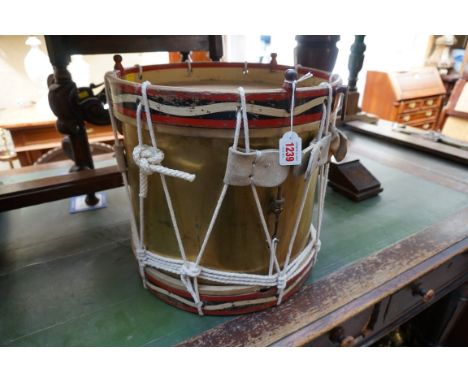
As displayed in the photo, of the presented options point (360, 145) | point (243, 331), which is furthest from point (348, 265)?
point (360, 145)

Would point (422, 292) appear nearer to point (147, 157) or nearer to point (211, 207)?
point (211, 207)

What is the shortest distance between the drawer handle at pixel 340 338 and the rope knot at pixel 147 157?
47cm

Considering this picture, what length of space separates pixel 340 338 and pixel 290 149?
42 centimetres

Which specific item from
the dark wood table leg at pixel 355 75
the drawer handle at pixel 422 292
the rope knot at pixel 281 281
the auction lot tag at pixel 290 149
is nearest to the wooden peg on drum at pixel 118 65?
the auction lot tag at pixel 290 149

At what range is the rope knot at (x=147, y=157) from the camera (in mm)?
A: 532

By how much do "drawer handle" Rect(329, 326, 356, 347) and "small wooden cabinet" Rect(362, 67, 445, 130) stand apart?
248 cm

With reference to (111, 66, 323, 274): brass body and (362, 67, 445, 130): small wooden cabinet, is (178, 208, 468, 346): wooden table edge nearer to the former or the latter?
(111, 66, 323, 274): brass body

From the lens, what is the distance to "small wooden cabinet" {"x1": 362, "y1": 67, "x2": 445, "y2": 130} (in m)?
2.74

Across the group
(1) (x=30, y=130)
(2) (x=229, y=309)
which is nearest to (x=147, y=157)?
(2) (x=229, y=309)

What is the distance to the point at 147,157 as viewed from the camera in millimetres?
538

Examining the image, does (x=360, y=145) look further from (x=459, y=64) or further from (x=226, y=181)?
(x=459, y=64)

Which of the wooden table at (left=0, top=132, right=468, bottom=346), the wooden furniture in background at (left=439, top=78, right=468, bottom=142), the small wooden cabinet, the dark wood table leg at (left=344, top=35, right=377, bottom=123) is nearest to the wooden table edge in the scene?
the wooden table at (left=0, top=132, right=468, bottom=346)

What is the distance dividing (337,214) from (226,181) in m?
0.62

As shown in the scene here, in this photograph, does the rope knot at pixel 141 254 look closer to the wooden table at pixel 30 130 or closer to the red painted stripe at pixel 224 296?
the red painted stripe at pixel 224 296
